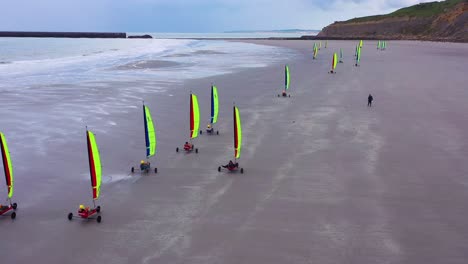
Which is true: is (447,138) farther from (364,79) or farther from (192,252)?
(364,79)

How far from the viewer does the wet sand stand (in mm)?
11055

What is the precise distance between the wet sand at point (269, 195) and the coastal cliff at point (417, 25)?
Result: 9517cm

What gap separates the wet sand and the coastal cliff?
9517cm

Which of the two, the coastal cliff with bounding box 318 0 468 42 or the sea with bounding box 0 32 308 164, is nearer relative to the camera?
the sea with bounding box 0 32 308 164

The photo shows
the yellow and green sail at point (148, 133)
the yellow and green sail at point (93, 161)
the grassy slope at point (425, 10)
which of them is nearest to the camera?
the yellow and green sail at point (93, 161)

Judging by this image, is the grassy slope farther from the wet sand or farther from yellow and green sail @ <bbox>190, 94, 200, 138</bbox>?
yellow and green sail @ <bbox>190, 94, 200, 138</bbox>

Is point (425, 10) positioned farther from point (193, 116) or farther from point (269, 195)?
point (269, 195)

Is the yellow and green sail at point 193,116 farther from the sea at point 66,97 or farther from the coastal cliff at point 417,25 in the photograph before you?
the coastal cliff at point 417,25

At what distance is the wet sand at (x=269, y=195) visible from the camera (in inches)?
435

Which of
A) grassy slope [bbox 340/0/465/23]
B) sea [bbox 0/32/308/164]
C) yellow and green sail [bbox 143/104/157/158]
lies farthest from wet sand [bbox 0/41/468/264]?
grassy slope [bbox 340/0/465/23]

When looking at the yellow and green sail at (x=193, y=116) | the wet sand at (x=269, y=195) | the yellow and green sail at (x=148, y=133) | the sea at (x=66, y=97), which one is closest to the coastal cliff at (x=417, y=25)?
the sea at (x=66, y=97)

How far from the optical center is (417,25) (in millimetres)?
138875

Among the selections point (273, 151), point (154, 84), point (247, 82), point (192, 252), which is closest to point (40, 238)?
point (192, 252)

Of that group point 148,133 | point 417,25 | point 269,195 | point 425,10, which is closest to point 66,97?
point 148,133
